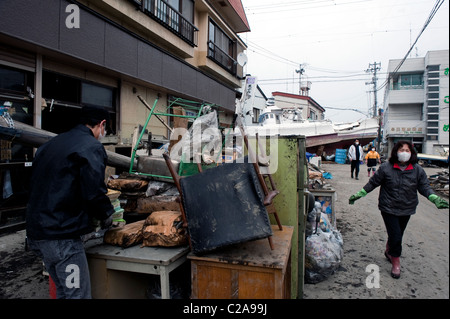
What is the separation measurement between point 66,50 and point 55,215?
4908 millimetres

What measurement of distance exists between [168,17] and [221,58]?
5.15 meters

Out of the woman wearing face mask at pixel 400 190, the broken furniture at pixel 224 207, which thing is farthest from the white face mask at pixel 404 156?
the broken furniture at pixel 224 207

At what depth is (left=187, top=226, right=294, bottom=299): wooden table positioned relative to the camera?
1.94 meters

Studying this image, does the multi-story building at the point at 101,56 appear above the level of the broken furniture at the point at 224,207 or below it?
above

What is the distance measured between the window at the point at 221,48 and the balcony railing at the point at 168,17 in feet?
6.19

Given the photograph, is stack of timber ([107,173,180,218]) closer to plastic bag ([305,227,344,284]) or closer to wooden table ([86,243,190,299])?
wooden table ([86,243,190,299])

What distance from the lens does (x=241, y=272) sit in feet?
6.58

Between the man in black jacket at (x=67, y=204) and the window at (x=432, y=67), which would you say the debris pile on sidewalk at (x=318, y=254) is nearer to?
the window at (x=432, y=67)

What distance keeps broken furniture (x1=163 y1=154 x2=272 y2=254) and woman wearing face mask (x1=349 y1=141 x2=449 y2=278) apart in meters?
2.32

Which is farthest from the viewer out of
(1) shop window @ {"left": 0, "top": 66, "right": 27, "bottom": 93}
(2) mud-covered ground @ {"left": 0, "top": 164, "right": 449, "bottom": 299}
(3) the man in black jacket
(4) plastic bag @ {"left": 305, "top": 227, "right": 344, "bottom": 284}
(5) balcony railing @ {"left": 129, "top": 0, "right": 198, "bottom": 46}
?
(5) balcony railing @ {"left": 129, "top": 0, "right": 198, "bottom": 46}

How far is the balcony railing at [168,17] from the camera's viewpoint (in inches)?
324

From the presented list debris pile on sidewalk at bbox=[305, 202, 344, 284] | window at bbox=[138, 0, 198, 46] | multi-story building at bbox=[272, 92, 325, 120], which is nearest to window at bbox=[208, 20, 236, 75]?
window at bbox=[138, 0, 198, 46]

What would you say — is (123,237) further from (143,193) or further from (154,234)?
(143,193)

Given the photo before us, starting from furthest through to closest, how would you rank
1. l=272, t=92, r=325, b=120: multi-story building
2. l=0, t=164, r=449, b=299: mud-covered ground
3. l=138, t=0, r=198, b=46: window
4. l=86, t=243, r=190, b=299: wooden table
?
l=272, t=92, r=325, b=120: multi-story building, l=138, t=0, r=198, b=46: window, l=0, t=164, r=449, b=299: mud-covered ground, l=86, t=243, r=190, b=299: wooden table
